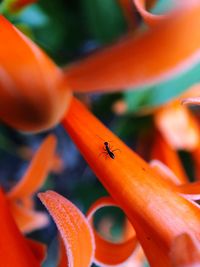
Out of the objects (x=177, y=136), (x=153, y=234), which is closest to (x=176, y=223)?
(x=153, y=234)

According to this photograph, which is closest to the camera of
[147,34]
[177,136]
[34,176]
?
[147,34]

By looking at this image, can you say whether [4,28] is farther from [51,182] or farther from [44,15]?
[51,182]

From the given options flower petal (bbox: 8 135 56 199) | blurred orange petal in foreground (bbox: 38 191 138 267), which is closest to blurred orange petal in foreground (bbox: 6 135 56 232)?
flower petal (bbox: 8 135 56 199)

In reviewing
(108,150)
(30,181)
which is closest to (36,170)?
(30,181)

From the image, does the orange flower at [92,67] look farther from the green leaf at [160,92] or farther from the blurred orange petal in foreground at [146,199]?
the green leaf at [160,92]

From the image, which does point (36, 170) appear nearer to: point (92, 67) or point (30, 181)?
point (30, 181)
